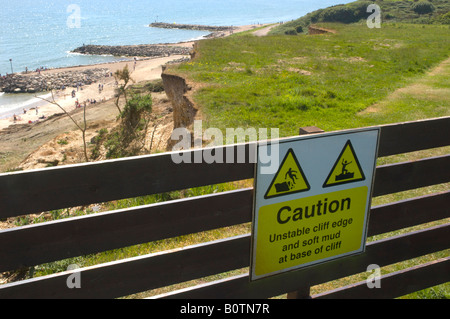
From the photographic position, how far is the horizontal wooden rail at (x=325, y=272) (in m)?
2.62

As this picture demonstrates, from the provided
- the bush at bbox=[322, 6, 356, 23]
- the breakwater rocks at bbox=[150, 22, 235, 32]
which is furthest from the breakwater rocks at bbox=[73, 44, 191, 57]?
the breakwater rocks at bbox=[150, 22, 235, 32]

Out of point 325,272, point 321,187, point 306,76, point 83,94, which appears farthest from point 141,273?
point 83,94

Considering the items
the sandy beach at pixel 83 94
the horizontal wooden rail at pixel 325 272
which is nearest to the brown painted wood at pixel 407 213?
the horizontal wooden rail at pixel 325 272

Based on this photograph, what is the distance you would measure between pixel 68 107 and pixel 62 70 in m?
24.6

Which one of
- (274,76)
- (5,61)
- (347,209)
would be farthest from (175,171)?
(5,61)

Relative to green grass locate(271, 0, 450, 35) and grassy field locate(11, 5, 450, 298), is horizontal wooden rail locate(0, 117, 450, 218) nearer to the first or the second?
grassy field locate(11, 5, 450, 298)

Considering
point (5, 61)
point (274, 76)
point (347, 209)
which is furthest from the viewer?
point (5, 61)

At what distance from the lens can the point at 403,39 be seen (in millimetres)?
24672

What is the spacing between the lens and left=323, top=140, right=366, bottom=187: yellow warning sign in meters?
2.62

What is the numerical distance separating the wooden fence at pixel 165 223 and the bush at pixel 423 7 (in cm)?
5381

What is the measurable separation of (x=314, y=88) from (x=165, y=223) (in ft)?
39.3
